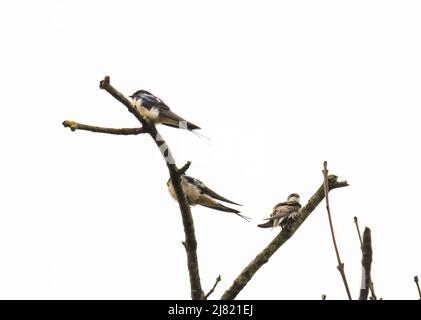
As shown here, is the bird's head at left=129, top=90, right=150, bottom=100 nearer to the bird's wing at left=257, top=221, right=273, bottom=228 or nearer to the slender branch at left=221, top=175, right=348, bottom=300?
the bird's wing at left=257, top=221, right=273, bottom=228

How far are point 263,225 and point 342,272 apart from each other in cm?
450

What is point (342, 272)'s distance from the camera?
7.78ft

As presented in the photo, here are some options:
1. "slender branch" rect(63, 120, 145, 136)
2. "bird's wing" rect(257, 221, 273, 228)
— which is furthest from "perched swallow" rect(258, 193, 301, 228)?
"slender branch" rect(63, 120, 145, 136)

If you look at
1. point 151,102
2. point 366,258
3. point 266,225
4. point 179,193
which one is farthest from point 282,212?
point 366,258

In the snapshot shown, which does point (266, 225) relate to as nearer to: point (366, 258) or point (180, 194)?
point (180, 194)

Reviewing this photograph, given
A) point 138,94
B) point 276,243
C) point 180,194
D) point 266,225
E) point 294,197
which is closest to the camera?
point 276,243

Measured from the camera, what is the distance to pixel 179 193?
416cm

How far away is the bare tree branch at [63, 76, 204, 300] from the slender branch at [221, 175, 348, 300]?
0.67 ft

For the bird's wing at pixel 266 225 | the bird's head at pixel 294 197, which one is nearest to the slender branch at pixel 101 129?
the bird's wing at pixel 266 225

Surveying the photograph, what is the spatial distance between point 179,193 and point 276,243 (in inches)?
26.9

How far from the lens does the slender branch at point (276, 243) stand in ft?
12.0
